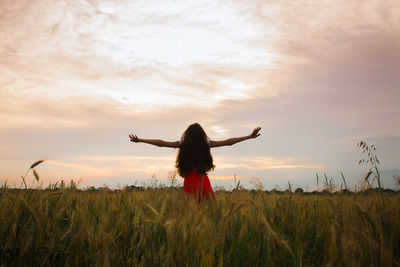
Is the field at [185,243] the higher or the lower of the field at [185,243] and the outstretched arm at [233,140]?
the lower

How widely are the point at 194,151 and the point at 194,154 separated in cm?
7

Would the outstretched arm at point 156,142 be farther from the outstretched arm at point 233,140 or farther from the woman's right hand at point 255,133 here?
the woman's right hand at point 255,133

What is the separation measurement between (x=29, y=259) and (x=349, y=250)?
6.45 ft

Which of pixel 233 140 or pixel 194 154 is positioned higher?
pixel 233 140

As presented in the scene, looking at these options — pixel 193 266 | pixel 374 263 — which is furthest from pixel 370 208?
pixel 193 266

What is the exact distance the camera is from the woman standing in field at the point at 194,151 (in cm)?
668

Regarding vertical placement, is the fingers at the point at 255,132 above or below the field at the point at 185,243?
above

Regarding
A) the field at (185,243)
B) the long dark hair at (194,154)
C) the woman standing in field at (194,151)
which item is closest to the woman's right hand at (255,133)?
the woman standing in field at (194,151)

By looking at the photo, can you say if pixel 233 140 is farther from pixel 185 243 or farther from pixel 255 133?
pixel 185 243

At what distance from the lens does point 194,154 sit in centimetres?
679

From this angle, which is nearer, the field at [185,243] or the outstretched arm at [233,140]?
the field at [185,243]

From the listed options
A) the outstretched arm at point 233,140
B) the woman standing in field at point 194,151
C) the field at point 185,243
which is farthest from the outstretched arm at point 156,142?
the field at point 185,243

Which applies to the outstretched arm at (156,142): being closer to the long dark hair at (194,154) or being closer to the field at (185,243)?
the long dark hair at (194,154)

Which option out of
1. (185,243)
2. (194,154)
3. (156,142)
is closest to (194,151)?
(194,154)
